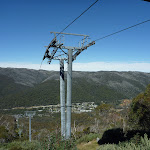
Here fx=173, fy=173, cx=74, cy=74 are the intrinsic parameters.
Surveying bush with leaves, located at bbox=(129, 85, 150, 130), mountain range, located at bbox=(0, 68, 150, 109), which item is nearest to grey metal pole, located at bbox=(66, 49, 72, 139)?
bush with leaves, located at bbox=(129, 85, 150, 130)

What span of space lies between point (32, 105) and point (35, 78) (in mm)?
101296

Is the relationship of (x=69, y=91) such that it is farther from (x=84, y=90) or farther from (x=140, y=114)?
(x=84, y=90)

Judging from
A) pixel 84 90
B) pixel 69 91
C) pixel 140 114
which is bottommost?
pixel 84 90

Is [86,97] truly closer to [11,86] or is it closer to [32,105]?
[32,105]

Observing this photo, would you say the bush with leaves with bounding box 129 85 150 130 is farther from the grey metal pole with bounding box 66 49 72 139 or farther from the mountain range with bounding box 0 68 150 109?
the mountain range with bounding box 0 68 150 109

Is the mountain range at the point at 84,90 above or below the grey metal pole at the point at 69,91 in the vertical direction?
below

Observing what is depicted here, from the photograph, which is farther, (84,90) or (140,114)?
(84,90)

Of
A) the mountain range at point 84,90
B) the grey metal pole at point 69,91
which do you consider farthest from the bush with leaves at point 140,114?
the mountain range at point 84,90

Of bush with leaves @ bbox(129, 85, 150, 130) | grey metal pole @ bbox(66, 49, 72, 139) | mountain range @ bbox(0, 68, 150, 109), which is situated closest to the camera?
grey metal pole @ bbox(66, 49, 72, 139)

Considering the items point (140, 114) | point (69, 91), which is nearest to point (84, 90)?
point (140, 114)

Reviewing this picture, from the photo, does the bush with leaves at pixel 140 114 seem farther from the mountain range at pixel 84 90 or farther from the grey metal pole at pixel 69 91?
the mountain range at pixel 84 90

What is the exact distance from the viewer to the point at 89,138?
1148cm

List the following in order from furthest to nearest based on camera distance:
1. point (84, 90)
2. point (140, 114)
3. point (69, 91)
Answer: point (84, 90)
point (140, 114)
point (69, 91)

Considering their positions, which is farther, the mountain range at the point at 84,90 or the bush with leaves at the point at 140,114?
the mountain range at the point at 84,90
